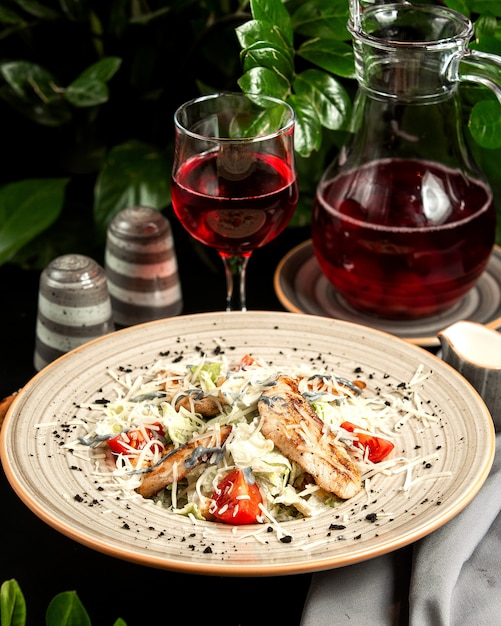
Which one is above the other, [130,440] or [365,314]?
[130,440]

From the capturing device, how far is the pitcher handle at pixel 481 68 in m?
2.23

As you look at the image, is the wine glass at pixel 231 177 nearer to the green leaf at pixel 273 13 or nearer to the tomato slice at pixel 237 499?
the green leaf at pixel 273 13

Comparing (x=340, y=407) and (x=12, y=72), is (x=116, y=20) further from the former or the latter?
(x=340, y=407)

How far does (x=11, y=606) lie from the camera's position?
1421mm

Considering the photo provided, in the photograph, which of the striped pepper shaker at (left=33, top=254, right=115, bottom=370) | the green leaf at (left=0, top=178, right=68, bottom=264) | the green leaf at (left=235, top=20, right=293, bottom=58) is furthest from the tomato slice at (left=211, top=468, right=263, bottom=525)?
the green leaf at (left=0, top=178, right=68, bottom=264)

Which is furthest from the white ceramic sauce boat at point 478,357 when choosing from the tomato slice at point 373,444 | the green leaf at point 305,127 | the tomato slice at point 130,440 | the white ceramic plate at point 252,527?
the tomato slice at point 130,440

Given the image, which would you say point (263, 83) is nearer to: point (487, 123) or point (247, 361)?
point (487, 123)

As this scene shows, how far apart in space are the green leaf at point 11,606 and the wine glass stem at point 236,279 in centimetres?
119

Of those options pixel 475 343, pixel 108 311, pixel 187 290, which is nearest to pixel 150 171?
pixel 187 290

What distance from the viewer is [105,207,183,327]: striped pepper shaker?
2625mm

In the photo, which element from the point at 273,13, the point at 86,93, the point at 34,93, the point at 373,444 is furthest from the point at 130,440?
the point at 34,93

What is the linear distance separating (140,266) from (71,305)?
0.29 m

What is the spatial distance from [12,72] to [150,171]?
0.58 m

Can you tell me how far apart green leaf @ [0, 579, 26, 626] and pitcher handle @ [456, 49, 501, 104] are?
1519 mm
